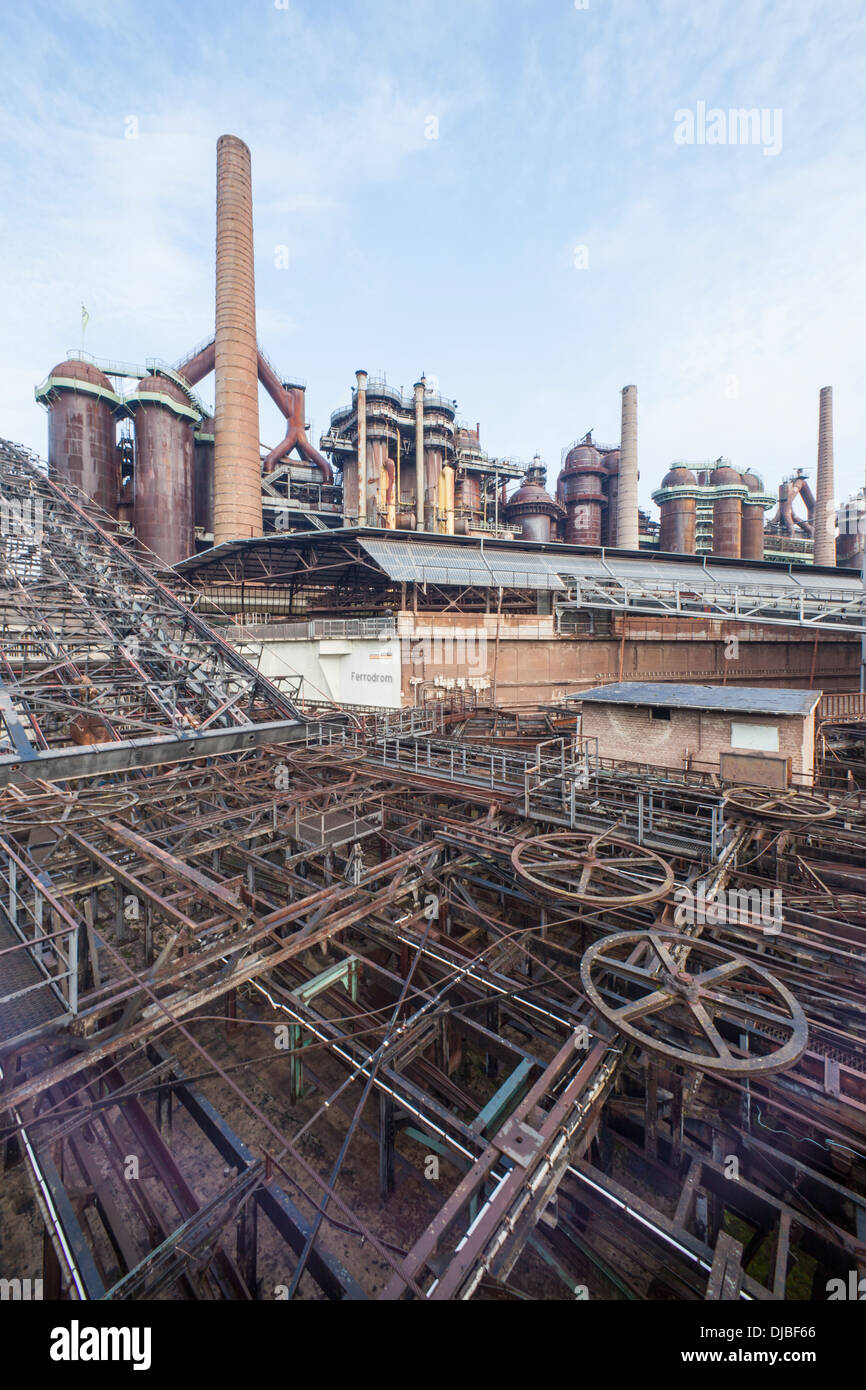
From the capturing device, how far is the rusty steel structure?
13.1ft

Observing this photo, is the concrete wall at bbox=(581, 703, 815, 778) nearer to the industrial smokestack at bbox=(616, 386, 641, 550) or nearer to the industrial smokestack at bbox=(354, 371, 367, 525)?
the industrial smokestack at bbox=(354, 371, 367, 525)

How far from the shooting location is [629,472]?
142 feet

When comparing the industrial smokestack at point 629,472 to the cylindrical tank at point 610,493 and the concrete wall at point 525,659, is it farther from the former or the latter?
the concrete wall at point 525,659

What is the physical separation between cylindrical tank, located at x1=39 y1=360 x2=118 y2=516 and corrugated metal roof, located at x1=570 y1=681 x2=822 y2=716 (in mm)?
35000

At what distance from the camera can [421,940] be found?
6781 millimetres

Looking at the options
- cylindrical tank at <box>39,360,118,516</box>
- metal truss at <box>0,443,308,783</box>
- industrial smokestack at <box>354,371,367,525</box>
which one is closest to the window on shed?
metal truss at <box>0,443,308,783</box>

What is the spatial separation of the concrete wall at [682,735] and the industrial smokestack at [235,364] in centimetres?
2637

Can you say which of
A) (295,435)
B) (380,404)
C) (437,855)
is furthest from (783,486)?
(437,855)

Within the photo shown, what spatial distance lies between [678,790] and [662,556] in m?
27.4

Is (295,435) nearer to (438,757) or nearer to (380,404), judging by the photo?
(380,404)

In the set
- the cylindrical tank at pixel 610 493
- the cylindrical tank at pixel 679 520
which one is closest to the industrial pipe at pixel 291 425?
the cylindrical tank at pixel 610 493

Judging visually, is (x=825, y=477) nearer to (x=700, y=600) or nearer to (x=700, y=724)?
(x=700, y=600)

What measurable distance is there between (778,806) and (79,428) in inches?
1691

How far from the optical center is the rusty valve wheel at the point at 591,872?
698 cm
